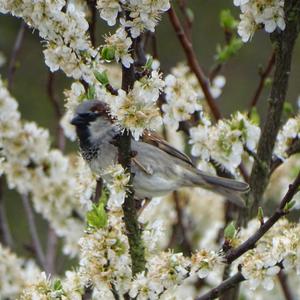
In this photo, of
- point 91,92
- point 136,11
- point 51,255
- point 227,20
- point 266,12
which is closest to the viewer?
point 136,11

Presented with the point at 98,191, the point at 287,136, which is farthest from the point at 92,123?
the point at 287,136

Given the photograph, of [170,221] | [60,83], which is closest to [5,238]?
[170,221]

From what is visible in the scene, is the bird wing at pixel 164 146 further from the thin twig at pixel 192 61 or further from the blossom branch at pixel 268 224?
the blossom branch at pixel 268 224

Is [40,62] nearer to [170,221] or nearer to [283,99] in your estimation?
[170,221]

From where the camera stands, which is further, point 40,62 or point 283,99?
point 40,62

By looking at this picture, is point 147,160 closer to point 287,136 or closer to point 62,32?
point 287,136

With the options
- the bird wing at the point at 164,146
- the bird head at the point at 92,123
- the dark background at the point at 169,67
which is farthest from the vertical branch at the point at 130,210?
the dark background at the point at 169,67
